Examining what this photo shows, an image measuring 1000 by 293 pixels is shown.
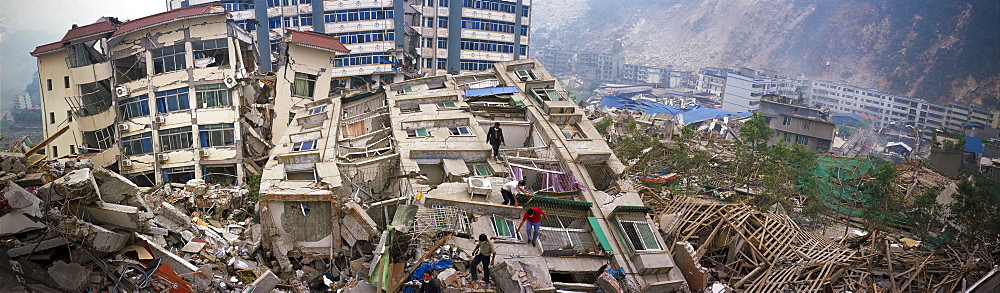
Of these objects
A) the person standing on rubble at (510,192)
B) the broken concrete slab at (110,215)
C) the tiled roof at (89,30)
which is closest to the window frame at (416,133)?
the person standing on rubble at (510,192)

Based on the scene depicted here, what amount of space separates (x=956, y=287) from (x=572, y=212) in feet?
26.2

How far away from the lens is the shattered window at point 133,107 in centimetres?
2260

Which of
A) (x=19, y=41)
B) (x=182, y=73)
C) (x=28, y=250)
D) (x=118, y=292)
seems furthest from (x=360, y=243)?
(x=182, y=73)

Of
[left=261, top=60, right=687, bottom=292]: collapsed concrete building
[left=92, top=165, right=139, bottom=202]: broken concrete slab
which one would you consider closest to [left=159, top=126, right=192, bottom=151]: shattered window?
[left=261, top=60, right=687, bottom=292]: collapsed concrete building

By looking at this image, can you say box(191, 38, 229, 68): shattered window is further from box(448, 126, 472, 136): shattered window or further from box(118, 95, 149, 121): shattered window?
box(448, 126, 472, 136): shattered window

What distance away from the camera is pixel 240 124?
922 inches

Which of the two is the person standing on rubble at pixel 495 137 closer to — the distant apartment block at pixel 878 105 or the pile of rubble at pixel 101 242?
Answer: the pile of rubble at pixel 101 242

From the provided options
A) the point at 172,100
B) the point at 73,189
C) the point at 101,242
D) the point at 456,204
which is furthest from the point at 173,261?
the point at 172,100

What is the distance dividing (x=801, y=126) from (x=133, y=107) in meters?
38.5

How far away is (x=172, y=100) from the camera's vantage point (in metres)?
22.6

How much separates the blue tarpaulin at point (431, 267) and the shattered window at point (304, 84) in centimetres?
1806

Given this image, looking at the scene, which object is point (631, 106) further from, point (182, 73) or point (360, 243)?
point (360, 243)

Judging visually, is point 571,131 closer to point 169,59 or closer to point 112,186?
point 112,186

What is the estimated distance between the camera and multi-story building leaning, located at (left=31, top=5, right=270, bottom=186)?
22250 mm
